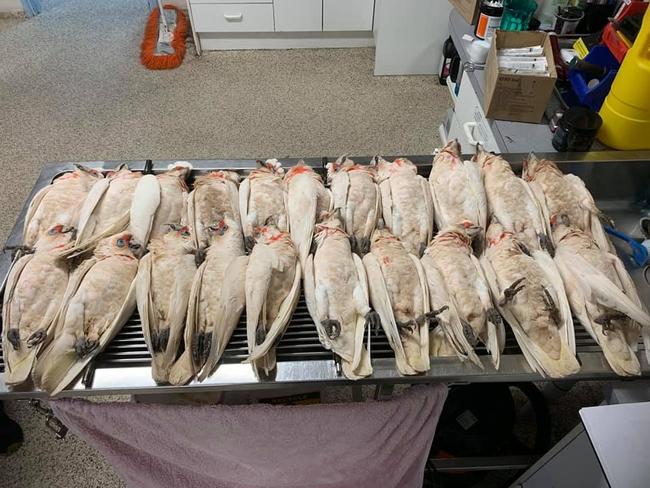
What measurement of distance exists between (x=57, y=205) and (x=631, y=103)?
173 cm

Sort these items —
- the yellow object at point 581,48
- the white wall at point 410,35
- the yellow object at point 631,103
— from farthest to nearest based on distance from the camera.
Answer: the white wall at point 410,35 → the yellow object at point 581,48 → the yellow object at point 631,103

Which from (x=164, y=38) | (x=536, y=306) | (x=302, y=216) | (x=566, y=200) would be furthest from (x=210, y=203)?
(x=164, y=38)

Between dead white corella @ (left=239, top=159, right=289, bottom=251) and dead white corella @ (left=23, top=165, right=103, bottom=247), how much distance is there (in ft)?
1.38

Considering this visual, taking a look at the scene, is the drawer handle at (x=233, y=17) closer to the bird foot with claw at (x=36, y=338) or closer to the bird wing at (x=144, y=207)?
the bird wing at (x=144, y=207)

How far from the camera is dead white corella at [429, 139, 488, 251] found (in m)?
1.15

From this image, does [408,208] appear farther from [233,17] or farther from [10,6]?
[10,6]

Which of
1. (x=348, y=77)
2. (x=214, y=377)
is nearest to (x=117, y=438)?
(x=214, y=377)

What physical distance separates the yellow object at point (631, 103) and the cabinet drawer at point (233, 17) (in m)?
2.40

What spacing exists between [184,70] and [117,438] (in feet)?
9.35

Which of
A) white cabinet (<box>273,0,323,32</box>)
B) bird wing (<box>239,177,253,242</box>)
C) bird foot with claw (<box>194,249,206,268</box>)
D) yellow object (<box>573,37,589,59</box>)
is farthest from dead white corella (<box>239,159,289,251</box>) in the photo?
white cabinet (<box>273,0,323,32</box>)

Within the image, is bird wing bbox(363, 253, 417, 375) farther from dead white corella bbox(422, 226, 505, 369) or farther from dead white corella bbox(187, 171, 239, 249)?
dead white corella bbox(187, 171, 239, 249)

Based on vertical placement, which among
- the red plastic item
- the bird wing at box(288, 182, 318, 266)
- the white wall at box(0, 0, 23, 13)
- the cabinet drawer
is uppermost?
the red plastic item

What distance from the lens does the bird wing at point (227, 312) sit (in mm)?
931

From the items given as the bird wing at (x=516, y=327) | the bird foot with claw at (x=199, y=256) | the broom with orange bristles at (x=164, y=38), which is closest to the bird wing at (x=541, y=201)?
the bird wing at (x=516, y=327)
